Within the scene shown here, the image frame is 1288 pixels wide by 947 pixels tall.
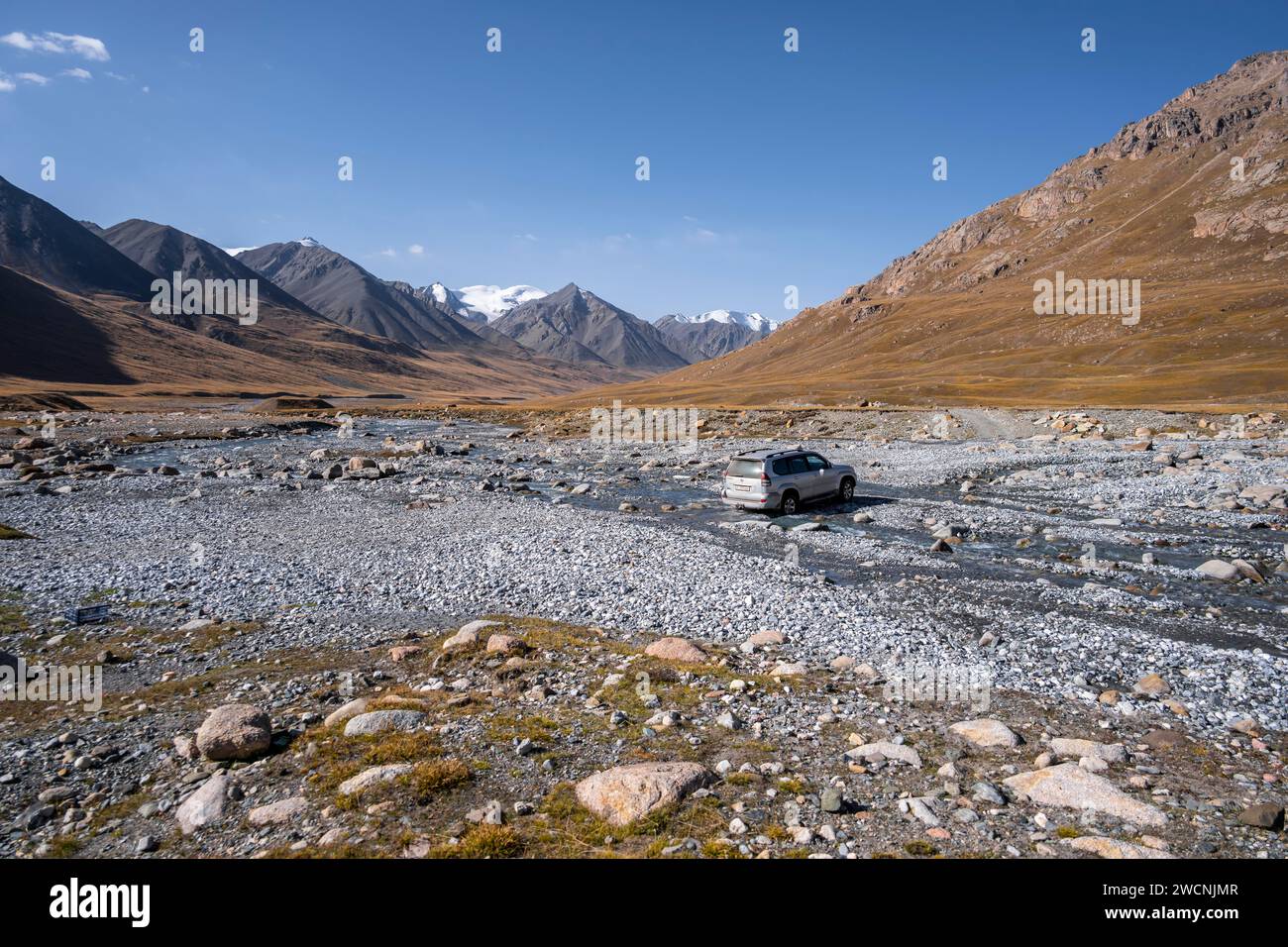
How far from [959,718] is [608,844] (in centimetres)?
619

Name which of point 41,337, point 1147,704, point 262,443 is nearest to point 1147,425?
point 1147,704

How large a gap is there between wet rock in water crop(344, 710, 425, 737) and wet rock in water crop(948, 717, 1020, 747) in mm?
7781

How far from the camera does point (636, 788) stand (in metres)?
7.38

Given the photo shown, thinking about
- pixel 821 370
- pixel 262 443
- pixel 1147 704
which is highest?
pixel 821 370

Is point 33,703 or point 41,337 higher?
point 41,337

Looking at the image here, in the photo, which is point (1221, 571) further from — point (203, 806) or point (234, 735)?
point (203, 806)

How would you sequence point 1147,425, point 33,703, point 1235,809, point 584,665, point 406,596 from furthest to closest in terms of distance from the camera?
point 1147,425 < point 406,596 < point 584,665 < point 33,703 < point 1235,809

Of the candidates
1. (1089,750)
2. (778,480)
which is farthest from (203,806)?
(778,480)

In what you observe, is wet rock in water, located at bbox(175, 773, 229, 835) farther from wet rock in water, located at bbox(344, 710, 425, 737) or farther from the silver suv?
the silver suv

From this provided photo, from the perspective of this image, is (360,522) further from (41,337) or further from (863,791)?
(41,337)

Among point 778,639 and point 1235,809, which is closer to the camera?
point 1235,809

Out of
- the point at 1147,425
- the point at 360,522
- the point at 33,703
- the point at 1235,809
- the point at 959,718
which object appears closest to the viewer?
the point at 1235,809

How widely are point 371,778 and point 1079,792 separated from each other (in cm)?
816

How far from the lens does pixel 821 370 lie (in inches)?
7653
